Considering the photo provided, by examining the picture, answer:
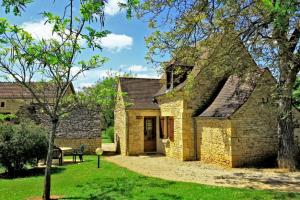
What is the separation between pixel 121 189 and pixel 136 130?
12.4 meters

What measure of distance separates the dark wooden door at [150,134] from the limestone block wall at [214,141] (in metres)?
6.11

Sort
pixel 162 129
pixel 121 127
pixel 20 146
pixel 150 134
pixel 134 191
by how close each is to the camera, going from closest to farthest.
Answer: pixel 134 191 < pixel 20 146 < pixel 162 129 < pixel 150 134 < pixel 121 127

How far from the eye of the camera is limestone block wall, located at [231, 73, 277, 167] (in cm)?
1642

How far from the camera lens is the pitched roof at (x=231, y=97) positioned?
16.8m

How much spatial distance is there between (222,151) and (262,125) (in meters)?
2.48

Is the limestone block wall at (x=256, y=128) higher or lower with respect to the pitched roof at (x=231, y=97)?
lower

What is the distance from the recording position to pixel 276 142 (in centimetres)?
1706

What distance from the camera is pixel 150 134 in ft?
82.8

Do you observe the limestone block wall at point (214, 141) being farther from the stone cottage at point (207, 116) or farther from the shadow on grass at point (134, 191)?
the shadow on grass at point (134, 191)

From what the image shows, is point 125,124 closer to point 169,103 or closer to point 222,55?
point 169,103

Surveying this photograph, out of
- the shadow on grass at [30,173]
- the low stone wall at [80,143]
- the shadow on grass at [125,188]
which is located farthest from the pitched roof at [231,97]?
the low stone wall at [80,143]

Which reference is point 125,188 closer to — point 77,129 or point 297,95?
point 77,129

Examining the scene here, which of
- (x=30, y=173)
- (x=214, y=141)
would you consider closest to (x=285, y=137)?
(x=214, y=141)

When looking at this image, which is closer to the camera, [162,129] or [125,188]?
[125,188]
